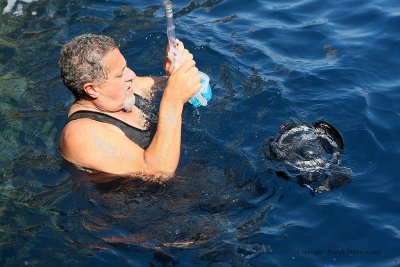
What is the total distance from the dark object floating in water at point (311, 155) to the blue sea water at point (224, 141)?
96mm

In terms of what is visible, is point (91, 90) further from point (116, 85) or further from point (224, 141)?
point (224, 141)

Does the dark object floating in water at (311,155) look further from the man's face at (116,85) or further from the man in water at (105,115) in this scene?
the man's face at (116,85)

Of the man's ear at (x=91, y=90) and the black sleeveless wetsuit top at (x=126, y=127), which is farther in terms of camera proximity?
the black sleeveless wetsuit top at (x=126, y=127)

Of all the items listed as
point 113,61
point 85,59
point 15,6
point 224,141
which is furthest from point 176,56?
point 15,6

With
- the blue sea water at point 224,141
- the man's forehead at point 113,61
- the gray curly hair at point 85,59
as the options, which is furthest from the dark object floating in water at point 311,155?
the gray curly hair at point 85,59

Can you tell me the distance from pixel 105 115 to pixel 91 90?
0.26m

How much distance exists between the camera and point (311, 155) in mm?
4859

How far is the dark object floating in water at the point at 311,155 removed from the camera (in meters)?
4.85

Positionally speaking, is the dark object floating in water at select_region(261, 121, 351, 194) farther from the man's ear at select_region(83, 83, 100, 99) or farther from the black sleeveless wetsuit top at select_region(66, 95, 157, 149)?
the man's ear at select_region(83, 83, 100, 99)

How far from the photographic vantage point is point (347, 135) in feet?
18.2

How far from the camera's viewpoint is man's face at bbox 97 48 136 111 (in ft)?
14.3

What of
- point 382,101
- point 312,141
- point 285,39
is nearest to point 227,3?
point 285,39

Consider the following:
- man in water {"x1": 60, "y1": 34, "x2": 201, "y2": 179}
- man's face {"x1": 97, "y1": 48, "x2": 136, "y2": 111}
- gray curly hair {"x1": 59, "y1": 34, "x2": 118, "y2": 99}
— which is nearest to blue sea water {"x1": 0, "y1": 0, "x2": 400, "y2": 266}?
man in water {"x1": 60, "y1": 34, "x2": 201, "y2": 179}

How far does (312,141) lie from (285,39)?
8.80 ft
